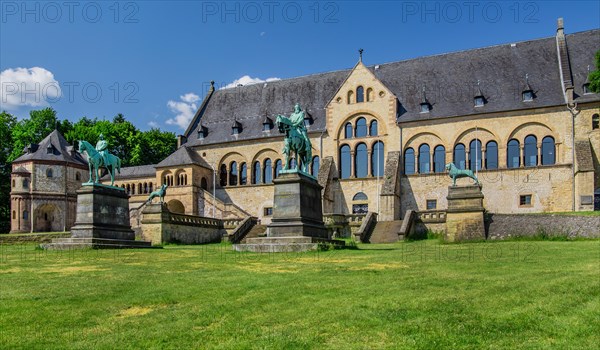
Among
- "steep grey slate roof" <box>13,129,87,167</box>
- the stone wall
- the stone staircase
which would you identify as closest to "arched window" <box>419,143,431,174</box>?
the stone staircase

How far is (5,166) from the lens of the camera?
251ft

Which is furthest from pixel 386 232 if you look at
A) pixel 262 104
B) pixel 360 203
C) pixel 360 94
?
pixel 262 104

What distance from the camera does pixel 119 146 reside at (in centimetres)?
8138

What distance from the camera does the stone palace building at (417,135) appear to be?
44.7 metres

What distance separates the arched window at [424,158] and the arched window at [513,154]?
21.3 ft

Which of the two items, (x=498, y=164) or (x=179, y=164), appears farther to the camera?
(x=179, y=164)

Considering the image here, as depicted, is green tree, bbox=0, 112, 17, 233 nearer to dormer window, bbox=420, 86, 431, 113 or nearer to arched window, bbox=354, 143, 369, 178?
arched window, bbox=354, 143, 369, 178

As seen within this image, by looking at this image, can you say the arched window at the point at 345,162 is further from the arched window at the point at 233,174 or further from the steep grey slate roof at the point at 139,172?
the steep grey slate roof at the point at 139,172

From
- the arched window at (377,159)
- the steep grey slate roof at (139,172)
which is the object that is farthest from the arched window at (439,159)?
the steep grey slate roof at (139,172)

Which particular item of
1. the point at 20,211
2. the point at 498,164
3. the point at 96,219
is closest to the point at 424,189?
the point at 498,164

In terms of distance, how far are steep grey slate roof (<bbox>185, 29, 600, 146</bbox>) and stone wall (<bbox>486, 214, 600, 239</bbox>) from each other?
1670 centimetres

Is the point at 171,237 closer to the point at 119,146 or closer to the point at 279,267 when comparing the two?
the point at 279,267

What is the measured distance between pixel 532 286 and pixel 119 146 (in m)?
76.9

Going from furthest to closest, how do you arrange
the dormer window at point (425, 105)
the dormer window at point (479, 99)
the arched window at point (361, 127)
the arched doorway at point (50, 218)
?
the arched doorway at point (50, 218) → the arched window at point (361, 127) → the dormer window at point (425, 105) → the dormer window at point (479, 99)
